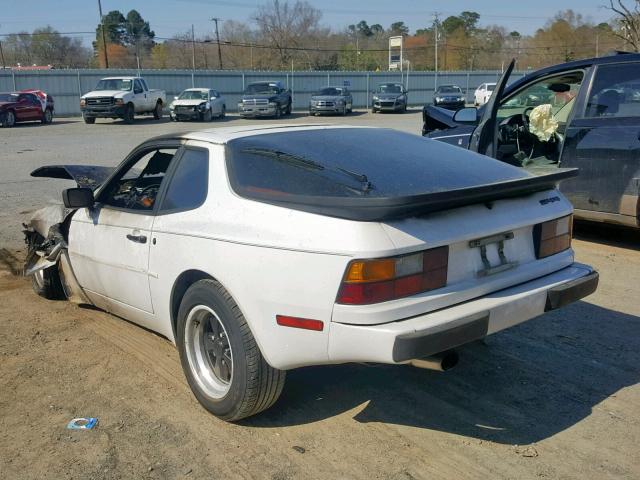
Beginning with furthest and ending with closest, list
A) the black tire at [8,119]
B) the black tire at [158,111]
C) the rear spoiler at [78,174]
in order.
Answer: the black tire at [158,111] → the black tire at [8,119] → the rear spoiler at [78,174]

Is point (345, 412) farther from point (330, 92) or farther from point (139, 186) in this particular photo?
point (330, 92)

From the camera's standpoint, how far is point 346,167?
3525mm

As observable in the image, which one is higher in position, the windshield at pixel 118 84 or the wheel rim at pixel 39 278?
the windshield at pixel 118 84

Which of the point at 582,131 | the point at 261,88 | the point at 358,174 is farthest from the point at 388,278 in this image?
the point at 261,88

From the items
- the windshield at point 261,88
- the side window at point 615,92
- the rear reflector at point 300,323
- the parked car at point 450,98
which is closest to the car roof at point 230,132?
the rear reflector at point 300,323

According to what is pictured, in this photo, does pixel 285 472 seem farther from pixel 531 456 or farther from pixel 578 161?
pixel 578 161

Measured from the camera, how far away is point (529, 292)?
3389 millimetres

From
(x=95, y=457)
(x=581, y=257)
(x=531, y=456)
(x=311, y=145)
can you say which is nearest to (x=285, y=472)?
(x=95, y=457)

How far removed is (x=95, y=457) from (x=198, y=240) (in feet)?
3.93

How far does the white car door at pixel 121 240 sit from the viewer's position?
4062 millimetres

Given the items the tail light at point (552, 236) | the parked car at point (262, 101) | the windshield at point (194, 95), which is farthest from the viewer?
the parked car at point (262, 101)

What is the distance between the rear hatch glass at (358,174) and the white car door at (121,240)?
81 centimetres

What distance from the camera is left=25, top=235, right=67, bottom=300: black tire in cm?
554

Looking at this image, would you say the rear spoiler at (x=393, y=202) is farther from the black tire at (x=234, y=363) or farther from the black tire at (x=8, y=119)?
the black tire at (x=8, y=119)
